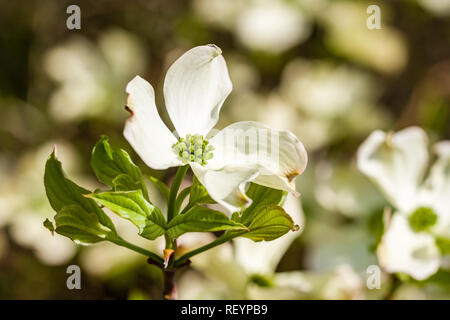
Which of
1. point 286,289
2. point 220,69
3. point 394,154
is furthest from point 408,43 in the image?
point 220,69

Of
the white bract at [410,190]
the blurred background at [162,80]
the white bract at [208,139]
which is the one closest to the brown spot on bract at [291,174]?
the white bract at [208,139]

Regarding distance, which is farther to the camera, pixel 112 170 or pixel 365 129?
pixel 365 129

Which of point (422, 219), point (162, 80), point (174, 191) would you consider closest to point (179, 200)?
point (174, 191)

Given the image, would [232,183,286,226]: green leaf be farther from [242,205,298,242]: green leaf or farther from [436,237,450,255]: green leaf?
[436,237,450,255]: green leaf

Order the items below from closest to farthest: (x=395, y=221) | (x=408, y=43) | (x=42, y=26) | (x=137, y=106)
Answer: (x=137, y=106) < (x=395, y=221) < (x=42, y=26) < (x=408, y=43)
